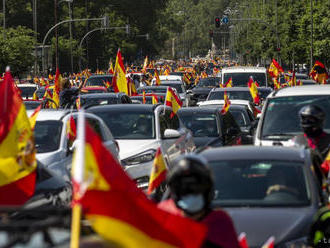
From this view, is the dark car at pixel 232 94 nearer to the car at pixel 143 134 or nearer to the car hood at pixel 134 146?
the car at pixel 143 134

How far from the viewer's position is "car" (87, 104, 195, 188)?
15.2 meters

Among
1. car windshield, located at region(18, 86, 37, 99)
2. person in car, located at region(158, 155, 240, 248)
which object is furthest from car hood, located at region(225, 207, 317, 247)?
car windshield, located at region(18, 86, 37, 99)

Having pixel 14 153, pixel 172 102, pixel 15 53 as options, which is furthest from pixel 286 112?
pixel 15 53

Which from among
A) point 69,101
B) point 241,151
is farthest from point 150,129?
point 241,151

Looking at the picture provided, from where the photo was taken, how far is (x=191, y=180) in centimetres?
486

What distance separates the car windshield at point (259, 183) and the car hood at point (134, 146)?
Answer: 633 centimetres

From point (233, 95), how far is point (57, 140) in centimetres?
1602

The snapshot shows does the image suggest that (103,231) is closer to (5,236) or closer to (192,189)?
(5,236)

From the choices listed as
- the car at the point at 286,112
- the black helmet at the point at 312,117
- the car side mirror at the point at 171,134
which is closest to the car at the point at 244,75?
the car side mirror at the point at 171,134

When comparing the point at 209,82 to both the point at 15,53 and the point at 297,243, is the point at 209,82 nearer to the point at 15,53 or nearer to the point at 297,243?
the point at 15,53

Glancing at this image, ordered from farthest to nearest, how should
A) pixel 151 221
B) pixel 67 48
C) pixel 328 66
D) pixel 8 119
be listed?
pixel 67 48 < pixel 328 66 < pixel 8 119 < pixel 151 221

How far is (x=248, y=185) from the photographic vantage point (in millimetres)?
8883

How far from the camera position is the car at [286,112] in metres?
14.2

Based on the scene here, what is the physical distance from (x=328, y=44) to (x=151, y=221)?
6037 cm
